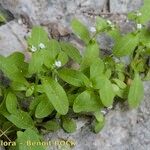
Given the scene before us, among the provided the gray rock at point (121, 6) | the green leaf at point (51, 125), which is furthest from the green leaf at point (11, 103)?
the gray rock at point (121, 6)

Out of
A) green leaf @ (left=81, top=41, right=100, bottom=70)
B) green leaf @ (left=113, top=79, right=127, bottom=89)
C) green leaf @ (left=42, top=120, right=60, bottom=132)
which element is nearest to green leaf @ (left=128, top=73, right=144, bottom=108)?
green leaf @ (left=113, top=79, right=127, bottom=89)

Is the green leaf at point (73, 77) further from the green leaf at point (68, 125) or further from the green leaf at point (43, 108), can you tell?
the green leaf at point (68, 125)

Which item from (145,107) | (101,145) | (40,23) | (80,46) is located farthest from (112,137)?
(40,23)

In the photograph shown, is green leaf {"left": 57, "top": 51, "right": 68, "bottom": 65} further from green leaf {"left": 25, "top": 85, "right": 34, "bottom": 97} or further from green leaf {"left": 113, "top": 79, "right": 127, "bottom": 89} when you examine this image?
green leaf {"left": 113, "top": 79, "right": 127, "bottom": 89}

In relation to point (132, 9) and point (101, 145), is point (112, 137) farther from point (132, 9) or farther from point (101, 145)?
point (132, 9)

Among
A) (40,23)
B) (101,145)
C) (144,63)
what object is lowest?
(101,145)

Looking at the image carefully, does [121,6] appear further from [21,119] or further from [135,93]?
[21,119]

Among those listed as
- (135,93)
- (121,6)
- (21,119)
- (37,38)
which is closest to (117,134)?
(135,93)
